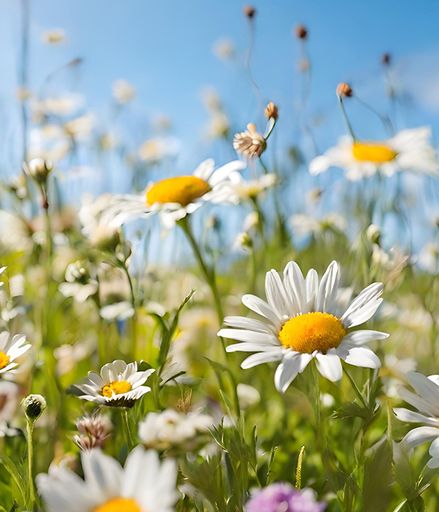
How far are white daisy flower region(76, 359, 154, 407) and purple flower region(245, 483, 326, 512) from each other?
22 centimetres

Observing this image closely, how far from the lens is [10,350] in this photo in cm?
75

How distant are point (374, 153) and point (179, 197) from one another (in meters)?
0.52

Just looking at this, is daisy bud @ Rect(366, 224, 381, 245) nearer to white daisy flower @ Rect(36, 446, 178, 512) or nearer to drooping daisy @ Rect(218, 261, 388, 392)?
drooping daisy @ Rect(218, 261, 388, 392)

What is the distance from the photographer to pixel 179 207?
39.4 inches

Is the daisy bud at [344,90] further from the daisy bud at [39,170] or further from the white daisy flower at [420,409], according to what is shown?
the daisy bud at [39,170]

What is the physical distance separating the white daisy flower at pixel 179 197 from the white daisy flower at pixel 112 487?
553 mm

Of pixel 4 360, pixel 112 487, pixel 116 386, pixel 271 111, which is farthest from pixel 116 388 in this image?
pixel 271 111

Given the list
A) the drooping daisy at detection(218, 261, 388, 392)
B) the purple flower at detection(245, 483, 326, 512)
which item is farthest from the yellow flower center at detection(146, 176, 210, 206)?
the purple flower at detection(245, 483, 326, 512)

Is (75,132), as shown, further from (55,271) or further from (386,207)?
(386,207)

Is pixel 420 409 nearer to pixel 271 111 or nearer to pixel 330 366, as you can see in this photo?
pixel 330 366

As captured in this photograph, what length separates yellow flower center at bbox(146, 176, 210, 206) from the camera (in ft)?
3.34

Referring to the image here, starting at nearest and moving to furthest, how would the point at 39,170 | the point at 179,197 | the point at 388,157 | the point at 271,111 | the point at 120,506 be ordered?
1. the point at 120,506
2. the point at 271,111
3. the point at 179,197
4. the point at 39,170
5. the point at 388,157

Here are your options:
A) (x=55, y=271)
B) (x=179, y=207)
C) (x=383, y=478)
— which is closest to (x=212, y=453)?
(x=383, y=478)

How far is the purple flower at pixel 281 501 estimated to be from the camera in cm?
45
